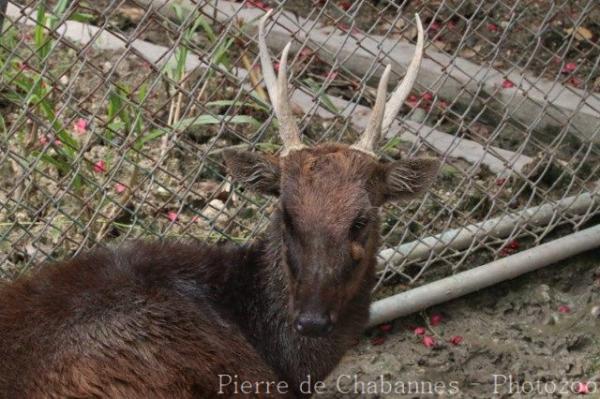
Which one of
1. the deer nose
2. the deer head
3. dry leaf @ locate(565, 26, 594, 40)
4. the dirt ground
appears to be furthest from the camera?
dry leaf @ locate(565, 26, 594, 40)

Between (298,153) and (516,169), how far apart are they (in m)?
2.54

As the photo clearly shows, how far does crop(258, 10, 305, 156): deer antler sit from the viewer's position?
15.6 feet

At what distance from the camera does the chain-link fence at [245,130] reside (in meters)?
5.70

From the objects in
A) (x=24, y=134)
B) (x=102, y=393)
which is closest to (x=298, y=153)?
(x=102, y=393)

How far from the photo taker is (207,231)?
639 centimetres

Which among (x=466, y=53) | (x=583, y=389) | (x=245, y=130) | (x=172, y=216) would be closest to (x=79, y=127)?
(x=172, y=216)

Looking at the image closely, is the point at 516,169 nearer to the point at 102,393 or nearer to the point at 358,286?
the point at 358,286

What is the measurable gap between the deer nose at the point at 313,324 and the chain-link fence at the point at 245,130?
1.57m

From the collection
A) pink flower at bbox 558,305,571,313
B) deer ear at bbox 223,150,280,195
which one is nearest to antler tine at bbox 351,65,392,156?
deer ear at bbox 223,150,280,195

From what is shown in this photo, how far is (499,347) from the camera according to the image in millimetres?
6004

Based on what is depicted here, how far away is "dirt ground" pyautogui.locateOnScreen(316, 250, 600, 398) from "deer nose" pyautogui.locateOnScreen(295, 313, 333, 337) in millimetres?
1259

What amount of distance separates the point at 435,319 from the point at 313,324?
1873 mm

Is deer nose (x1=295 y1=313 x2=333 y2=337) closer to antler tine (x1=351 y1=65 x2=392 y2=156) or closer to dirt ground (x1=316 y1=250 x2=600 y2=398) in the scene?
antler tine (x1=351 y1=65 x2=392 y2=156)

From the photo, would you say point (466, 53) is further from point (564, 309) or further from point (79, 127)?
point (79, 127)
